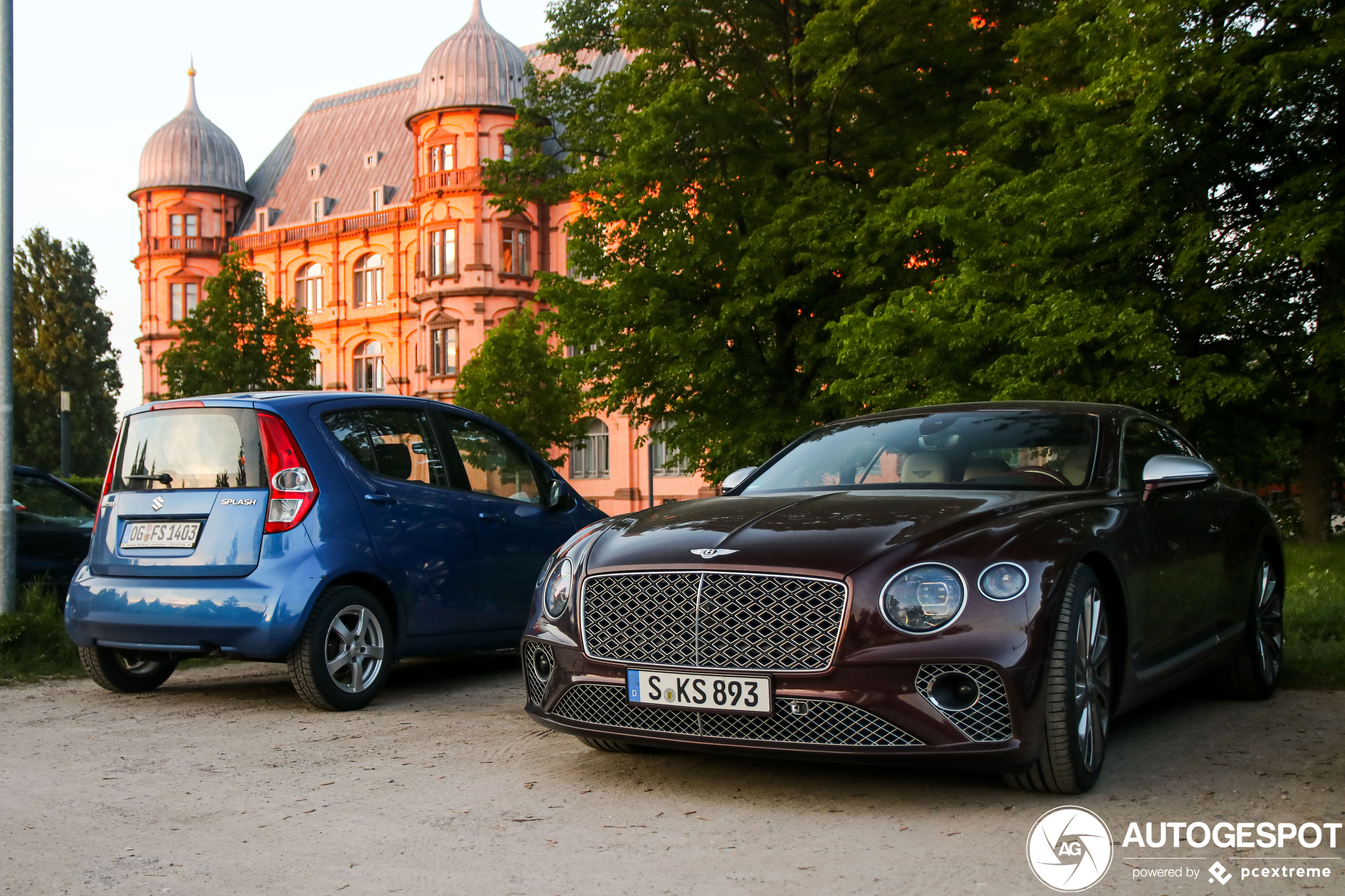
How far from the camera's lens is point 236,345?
1649 inches

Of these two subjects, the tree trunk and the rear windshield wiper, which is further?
the tree trunk

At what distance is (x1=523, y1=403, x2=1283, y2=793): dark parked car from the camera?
14.1ft

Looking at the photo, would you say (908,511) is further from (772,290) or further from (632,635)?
(772,290)

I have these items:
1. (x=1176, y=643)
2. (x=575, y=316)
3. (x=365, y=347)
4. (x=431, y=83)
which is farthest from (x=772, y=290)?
(x=365, y=347)

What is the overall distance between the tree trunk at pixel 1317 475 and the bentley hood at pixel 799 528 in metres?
14.5

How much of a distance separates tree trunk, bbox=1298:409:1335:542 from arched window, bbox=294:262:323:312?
196 feet

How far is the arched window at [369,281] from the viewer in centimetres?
6894

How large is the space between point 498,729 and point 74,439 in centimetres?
6783

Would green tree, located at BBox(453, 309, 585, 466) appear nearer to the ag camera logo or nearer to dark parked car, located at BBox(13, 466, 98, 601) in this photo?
dark parked car, located at BBox(13, 466, 98, 601)


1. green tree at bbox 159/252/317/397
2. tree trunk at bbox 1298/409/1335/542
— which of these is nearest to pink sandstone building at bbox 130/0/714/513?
green tree at bbox 159/252/317/397

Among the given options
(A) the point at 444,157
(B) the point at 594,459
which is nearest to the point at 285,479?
(B) the point at 594,459

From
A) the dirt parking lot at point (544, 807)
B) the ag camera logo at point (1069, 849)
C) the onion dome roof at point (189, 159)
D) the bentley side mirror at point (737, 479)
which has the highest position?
the onion dome roof at point (189, 159)

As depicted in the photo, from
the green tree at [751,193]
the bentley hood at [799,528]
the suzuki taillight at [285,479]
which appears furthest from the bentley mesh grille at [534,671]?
the green tree at [751,193]

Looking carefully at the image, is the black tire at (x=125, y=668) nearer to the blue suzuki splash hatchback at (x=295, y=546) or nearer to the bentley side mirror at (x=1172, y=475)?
the blue suzuki splash hatchback at (x=295, y=546)
